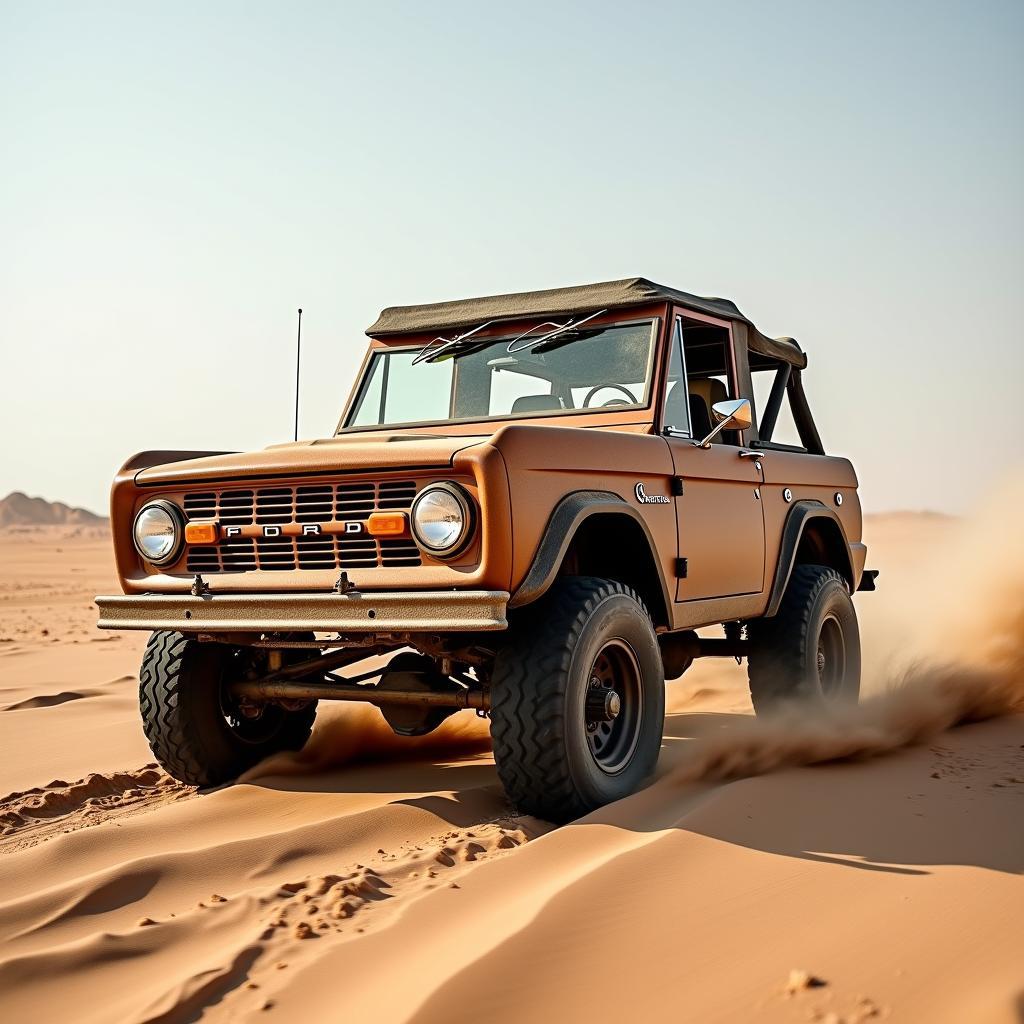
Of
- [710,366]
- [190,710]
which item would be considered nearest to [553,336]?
[710,366]

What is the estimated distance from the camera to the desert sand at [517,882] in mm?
2811

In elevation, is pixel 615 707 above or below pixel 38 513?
below

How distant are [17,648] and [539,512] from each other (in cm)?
927

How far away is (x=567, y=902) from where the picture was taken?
3.31m

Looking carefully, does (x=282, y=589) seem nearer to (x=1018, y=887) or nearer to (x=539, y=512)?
(x=539, y=512)

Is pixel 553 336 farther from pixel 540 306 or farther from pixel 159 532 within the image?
pixel 159 532

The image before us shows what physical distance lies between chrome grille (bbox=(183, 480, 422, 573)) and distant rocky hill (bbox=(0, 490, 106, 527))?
9035cm

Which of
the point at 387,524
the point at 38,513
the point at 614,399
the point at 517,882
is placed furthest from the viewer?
the point at 38,513

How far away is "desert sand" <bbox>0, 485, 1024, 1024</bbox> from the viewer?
2811mm

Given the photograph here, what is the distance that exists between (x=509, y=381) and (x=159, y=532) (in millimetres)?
1867

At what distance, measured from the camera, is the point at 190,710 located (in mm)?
5238

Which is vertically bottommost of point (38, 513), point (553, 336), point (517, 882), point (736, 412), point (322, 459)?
point (517, 882)

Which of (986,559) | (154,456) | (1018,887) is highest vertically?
(154,456)

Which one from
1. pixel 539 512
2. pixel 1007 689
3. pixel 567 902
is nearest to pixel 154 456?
pixel 539 512
